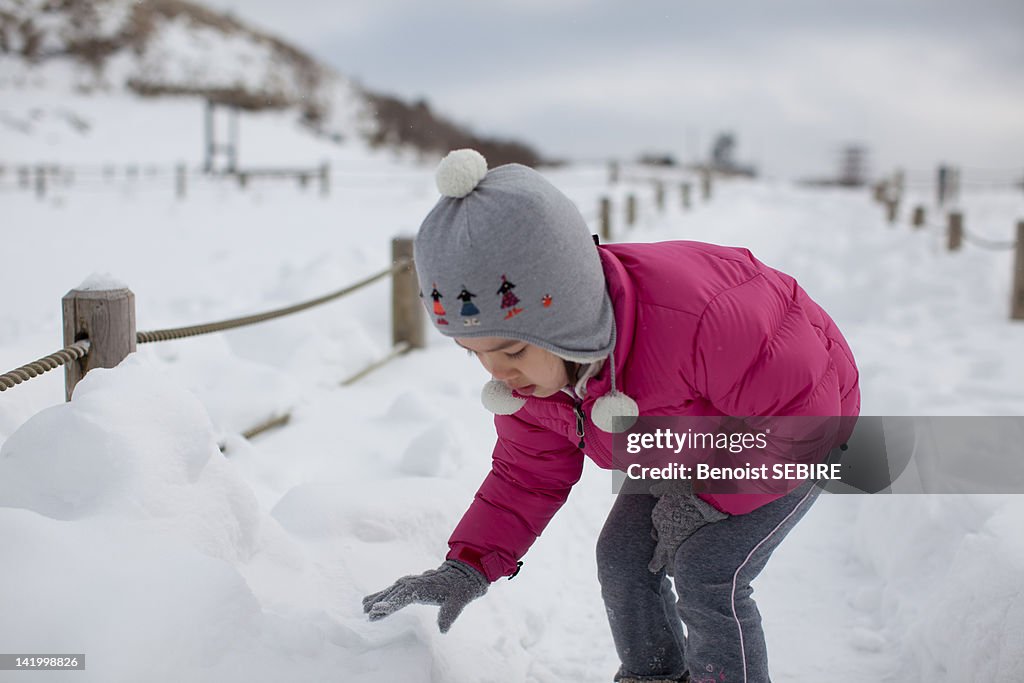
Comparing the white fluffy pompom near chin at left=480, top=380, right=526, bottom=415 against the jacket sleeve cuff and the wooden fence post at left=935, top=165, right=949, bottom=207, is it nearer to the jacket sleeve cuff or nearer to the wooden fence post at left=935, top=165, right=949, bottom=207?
the jacket sleeve cuff

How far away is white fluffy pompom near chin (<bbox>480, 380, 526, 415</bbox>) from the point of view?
5.34 feet

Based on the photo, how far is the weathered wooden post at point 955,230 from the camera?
30.0 ft

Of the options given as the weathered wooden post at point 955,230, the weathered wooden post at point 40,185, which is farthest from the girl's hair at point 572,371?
the weathered wooden post at point 40,185

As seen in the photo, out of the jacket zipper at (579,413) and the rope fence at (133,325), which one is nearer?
the jacket zipper at (579,413)

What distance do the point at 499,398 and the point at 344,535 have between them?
853mm

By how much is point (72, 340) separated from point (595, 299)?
1.51m

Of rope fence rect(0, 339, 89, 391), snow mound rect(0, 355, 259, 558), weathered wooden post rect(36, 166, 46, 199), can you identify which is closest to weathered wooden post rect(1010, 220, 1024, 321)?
snow mound rect(0, 355, 259, 558)

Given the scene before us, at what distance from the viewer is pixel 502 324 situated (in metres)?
1.41

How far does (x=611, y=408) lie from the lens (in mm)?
1490

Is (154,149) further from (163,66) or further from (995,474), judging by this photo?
(995,474)

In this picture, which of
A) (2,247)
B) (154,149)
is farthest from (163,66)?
(2,247)

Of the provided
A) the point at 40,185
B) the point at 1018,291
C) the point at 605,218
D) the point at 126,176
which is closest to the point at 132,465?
the point at 1018,291

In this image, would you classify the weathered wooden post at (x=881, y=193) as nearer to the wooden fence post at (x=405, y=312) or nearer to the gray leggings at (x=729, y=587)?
the wooden fence post at (x=405, y=312)

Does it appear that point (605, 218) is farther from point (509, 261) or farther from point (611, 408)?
point (509, 261)
